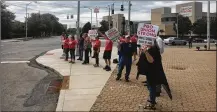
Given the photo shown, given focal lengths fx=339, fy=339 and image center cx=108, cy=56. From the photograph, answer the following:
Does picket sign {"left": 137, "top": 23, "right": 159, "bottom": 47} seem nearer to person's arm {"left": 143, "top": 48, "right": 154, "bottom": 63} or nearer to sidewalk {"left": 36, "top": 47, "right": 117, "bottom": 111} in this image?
person's arm {"left": 143, "top": 48, "right": 154, "bottom": 63}

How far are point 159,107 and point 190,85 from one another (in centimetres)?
304

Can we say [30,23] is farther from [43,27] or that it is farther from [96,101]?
[96,101]

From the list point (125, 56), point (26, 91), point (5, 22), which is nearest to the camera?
point (26, 91)

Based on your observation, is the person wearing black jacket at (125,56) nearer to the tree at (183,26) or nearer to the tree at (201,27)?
the tree at (201,27)

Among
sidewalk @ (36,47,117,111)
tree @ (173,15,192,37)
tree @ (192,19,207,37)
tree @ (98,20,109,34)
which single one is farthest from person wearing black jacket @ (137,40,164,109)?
tree @ (98,20,109,34)

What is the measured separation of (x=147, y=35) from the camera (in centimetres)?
827

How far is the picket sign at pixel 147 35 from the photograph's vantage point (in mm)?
Answer: 8188

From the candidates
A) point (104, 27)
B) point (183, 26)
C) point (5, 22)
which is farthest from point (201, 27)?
point (5, 22)

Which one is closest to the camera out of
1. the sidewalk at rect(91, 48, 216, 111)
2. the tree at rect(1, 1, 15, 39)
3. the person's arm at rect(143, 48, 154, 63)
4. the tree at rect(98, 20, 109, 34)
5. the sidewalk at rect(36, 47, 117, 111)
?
the person's arm at rect(143, 48, 154, 63)

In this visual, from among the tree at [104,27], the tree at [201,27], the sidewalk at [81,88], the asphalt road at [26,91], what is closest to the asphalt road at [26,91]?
the asphalt road at [26,91]

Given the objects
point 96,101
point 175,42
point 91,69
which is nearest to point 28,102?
point 96,101

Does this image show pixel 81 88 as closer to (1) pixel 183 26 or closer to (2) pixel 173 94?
(2) pixel 173 94

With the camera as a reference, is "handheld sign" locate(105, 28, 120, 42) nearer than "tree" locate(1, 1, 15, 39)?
Yes

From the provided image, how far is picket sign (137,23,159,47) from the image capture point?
8.19 meters
